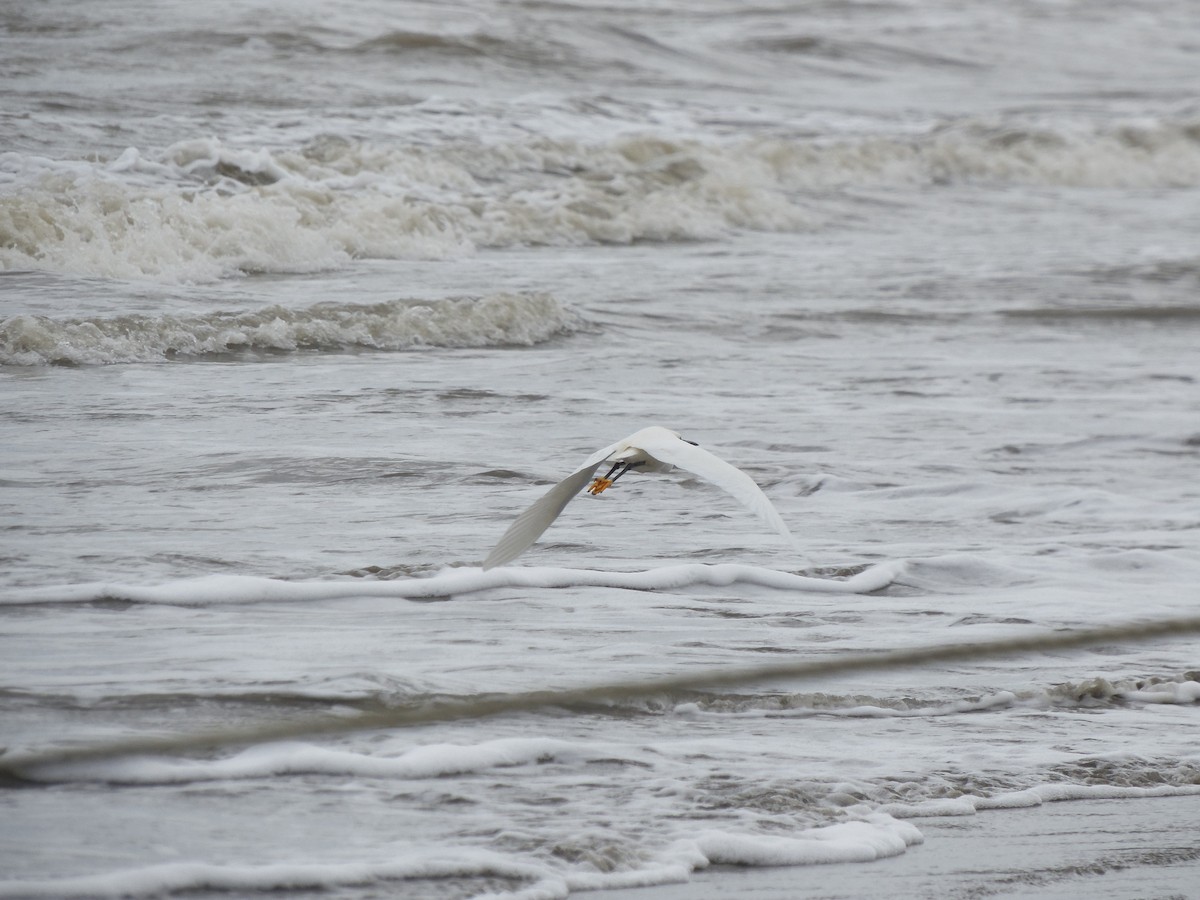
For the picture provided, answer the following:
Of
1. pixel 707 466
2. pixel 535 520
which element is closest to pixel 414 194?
pixel 707 466

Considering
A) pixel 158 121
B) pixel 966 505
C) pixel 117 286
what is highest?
pixel 158 121

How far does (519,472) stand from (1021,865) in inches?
110

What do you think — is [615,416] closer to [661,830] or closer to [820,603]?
[820,603]

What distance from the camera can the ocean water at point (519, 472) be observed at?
3.03 m

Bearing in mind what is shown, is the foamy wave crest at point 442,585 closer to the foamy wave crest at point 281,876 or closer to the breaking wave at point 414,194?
the foamy wave crest at point 281,876

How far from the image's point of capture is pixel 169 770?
2.94m

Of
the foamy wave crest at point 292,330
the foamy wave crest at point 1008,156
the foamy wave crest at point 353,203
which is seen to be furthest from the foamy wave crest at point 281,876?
the foamy wave crest at point 1008,156

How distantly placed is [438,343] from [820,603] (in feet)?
11.5

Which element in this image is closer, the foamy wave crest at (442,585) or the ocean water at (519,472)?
the ocean water at (519,472)

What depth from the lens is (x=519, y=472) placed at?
18.0 ft

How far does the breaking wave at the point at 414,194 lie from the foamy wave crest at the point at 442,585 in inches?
167

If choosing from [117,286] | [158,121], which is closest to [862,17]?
[158,121]

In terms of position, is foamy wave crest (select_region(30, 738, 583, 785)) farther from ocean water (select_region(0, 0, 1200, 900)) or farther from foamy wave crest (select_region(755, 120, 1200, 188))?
foamy wave crest (select_region(755, 120, 1200, 188))

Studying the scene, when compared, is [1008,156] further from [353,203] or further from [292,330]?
[292,330]
